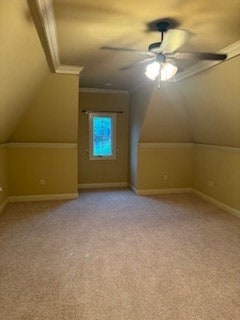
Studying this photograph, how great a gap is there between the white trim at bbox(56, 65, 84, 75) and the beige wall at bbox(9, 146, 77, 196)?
1621 mm

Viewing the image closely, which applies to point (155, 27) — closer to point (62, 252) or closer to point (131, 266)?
point (131, 266)

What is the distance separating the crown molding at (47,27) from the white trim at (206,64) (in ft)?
6.13

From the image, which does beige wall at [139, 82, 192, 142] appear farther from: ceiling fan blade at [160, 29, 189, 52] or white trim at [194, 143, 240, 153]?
ceiling fan blade at [160, 29, 189, 52]

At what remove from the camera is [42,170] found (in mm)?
4926

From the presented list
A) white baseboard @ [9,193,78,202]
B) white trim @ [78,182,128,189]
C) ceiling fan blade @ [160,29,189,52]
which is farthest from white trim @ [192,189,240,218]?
ceiling fan blade @ [160,29,189,52]

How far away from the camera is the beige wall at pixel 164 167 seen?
213 inches

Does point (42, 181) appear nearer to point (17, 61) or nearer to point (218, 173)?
point (17, 61)

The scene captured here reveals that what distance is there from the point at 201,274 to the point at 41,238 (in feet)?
6.36

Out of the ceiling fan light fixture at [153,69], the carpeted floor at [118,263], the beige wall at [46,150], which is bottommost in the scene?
the carpeted floor at [118,263]

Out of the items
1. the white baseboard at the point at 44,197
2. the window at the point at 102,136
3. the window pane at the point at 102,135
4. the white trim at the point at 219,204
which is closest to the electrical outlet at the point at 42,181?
the white baseboard at the point at 44,197


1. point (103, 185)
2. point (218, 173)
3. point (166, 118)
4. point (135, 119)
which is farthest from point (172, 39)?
point (103, 185)

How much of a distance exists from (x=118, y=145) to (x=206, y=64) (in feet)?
9.75

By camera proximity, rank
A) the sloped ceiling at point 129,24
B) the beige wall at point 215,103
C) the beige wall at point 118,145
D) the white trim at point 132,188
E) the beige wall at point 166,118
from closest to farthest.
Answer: the sloped ceiling at point 129,24
the beige wall at point 215,103
the beige wall at point 166,118
the white trim at point 132,188
the beige wall at point 118,145

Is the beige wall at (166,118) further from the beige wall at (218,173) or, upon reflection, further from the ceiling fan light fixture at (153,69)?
the ceiling fan light fixture at (153,69)
